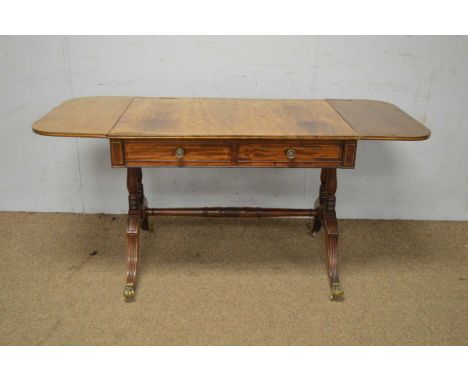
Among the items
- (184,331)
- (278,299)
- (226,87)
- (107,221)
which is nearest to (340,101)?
(226,87)

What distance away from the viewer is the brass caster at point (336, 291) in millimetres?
2543

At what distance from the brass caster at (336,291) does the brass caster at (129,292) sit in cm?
106

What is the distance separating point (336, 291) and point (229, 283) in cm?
59

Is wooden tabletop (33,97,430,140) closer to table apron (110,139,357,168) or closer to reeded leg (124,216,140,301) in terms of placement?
table apron (110,139,357,168)

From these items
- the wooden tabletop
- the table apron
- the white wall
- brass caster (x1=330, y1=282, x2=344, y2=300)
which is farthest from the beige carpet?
the wooden tabletop

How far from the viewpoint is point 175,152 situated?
2234 millimetres

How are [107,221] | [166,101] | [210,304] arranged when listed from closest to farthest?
[210,304], [166,101], [107,221]

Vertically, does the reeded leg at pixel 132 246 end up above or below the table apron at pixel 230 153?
below

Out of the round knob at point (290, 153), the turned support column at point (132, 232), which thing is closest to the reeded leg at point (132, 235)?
the turned support column at point (132, 232)

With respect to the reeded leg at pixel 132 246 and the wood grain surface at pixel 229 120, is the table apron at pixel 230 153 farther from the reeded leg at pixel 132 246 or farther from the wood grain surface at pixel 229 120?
the reeded leg at pixel 132 246

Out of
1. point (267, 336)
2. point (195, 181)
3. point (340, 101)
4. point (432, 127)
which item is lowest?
point (267, 336)

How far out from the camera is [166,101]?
8.96 feet

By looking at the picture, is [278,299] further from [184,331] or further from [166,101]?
[166,101]

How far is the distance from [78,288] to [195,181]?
1.10 m
